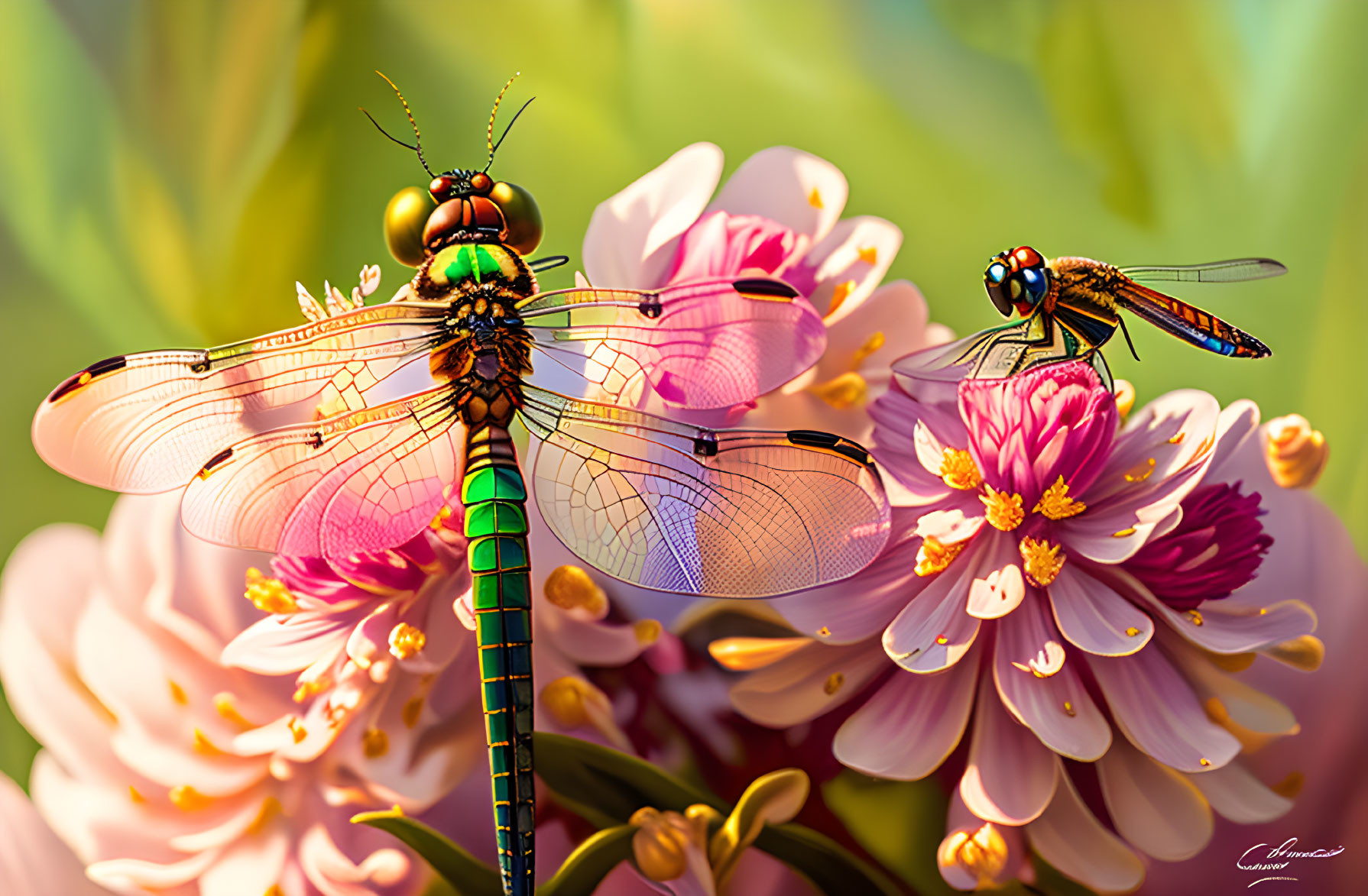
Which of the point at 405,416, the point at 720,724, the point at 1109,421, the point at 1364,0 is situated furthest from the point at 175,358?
the point at 1364,0

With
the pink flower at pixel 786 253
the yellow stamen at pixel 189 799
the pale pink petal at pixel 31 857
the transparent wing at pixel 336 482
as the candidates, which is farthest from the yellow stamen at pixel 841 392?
the pale pink petal at pixel 31 857

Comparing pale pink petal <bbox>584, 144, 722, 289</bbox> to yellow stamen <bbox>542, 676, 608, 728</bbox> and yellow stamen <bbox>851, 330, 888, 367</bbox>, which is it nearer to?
yellow stamen <bbox>851, 330, 888, 367</bbox>

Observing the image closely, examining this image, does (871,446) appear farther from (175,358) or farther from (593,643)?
(175,358)

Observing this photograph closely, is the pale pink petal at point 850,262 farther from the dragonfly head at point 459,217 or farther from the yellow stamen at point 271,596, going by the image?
the yellow stamen at point 271,596

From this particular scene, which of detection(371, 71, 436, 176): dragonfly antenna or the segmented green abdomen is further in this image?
detection(371, 71, 436, 176): dragonfly antenna

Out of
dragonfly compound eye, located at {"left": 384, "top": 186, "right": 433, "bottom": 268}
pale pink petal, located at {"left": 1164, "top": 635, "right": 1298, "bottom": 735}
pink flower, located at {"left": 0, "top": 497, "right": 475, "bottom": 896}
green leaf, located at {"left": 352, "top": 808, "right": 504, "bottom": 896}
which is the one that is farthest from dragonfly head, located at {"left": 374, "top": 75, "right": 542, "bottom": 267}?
pale pink petal, located at {"left": 1164, "top": 635, "right": 1298, "bottom": 735}
